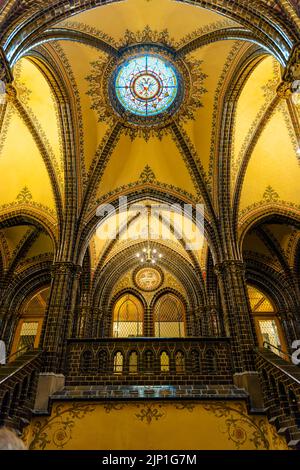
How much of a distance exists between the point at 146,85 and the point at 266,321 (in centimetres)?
1093

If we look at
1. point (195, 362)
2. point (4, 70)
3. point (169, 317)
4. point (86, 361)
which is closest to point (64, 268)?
point (86, 361)

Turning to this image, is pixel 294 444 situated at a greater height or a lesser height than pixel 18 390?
lesser

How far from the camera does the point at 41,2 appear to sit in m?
4.88

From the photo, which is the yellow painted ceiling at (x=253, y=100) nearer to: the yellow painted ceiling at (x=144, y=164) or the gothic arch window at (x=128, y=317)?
the yellow painted ceiling at (x=144, y=164)

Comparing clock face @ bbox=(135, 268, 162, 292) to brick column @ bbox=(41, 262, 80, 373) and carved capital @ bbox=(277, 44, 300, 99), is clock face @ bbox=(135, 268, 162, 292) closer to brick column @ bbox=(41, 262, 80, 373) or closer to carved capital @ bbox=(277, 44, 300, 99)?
brick column @ bbox=(41, 262, 80, 373)

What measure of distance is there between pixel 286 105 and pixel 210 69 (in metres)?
2.43

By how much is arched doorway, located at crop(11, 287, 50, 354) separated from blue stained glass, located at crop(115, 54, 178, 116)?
29.6ft

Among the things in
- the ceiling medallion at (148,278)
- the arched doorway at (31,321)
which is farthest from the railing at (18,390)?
the ceiling medallion at (148,278)

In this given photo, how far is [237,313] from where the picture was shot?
8062mm

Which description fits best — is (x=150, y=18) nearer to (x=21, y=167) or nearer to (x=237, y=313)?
(x=21, y=167)

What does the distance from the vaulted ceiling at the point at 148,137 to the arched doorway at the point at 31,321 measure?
551 centimetres

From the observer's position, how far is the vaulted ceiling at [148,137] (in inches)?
316

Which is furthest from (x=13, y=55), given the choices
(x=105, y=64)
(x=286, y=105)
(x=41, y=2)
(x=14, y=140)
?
(x=286, y=105)
